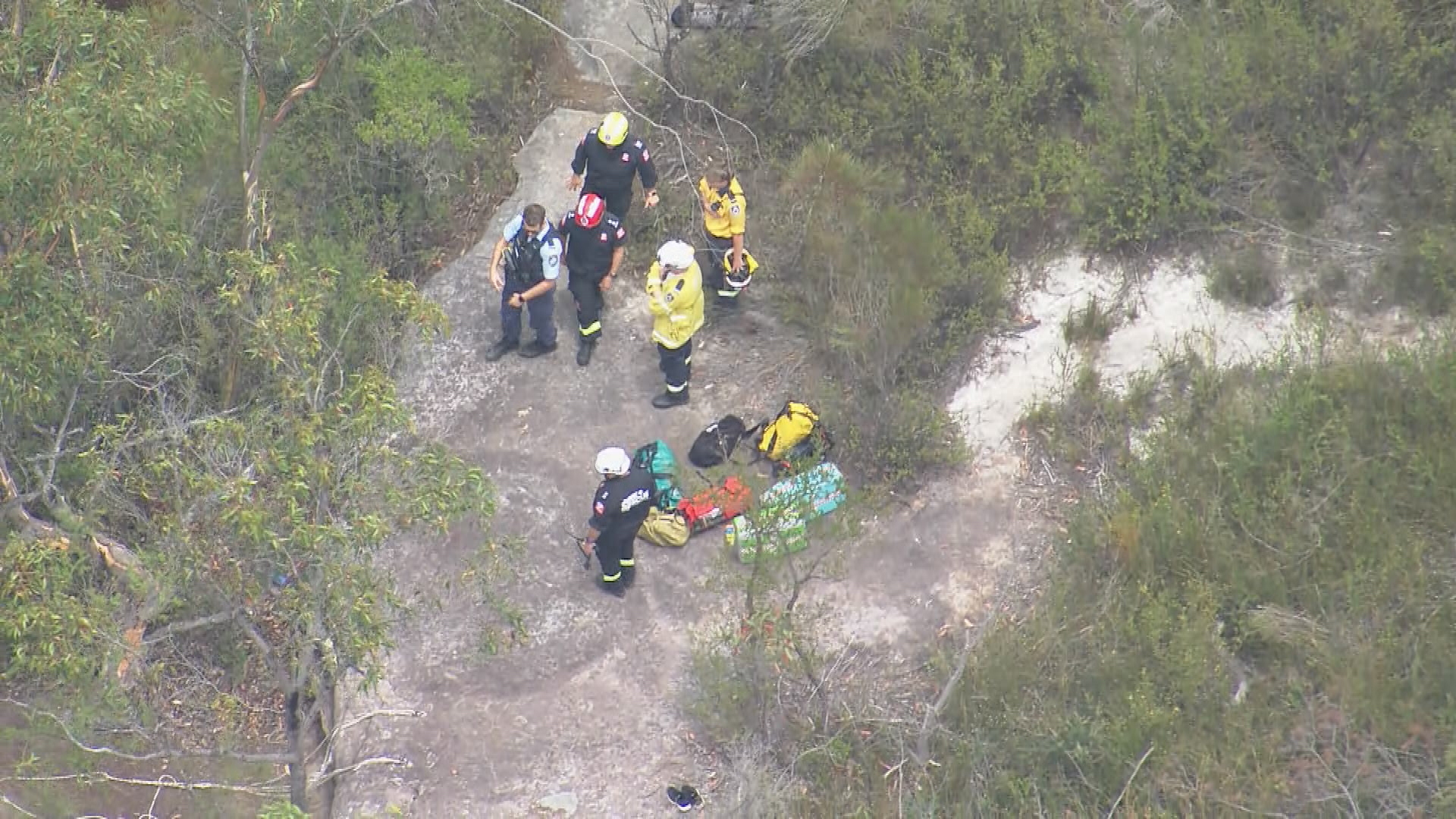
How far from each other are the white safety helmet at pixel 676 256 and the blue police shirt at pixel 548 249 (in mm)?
921

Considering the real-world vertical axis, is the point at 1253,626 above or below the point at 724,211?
below

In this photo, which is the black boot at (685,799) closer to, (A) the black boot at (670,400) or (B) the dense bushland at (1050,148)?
(B) the dense bushland at (1050,148)

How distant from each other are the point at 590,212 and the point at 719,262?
121 centimetres

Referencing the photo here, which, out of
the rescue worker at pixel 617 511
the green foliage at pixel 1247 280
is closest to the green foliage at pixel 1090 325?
the green foliage at pixel 1247 280

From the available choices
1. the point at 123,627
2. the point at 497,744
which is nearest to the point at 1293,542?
the point at 497,744

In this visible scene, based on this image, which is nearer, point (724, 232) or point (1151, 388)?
point (1151, 388)

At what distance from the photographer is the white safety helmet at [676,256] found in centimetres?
1063

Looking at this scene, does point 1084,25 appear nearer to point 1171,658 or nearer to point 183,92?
point 1171,658

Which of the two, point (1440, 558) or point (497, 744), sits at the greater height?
point (1440, 558)

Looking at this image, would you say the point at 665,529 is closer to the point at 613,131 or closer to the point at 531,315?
the point at 531,315

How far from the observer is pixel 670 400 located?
452 inches

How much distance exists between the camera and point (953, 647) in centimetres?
960

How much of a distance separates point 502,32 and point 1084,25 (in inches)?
200

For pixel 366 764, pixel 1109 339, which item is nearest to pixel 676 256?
pixel 1109 339
